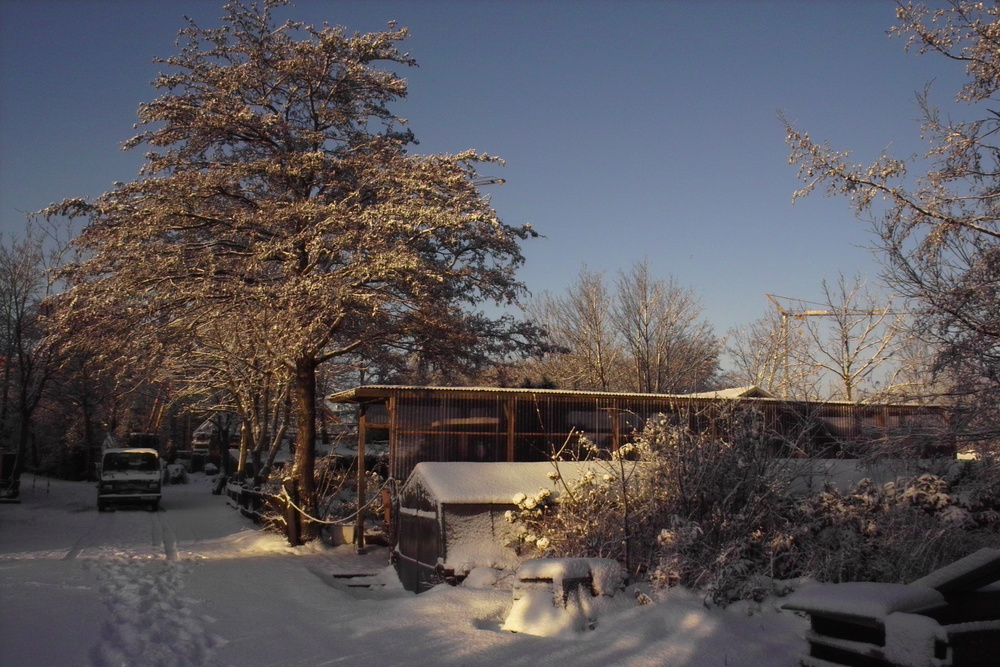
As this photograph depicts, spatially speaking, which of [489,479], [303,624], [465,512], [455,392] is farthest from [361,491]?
[303,624]

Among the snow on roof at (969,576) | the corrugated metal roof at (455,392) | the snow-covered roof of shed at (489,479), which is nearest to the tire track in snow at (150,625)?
the snow-covered roof of shed at (489,479)

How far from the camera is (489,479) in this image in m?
11.8

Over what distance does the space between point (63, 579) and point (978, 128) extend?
13211 mm

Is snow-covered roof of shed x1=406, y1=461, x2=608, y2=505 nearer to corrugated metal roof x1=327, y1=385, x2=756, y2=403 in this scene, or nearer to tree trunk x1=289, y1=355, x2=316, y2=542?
corrugated metal roof x1=327, y1=385, x2=756, y2=403

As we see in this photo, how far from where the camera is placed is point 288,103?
17.7 metres

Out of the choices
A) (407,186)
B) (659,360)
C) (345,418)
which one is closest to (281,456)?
(345,418)

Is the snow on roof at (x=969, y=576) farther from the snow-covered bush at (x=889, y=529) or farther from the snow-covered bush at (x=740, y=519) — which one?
the snow-covered bush at (x=889, y=529)

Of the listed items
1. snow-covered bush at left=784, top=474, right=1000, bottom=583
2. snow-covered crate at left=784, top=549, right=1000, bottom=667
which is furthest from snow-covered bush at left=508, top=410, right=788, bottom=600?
snow-covered crate at left=784, top=549, right=1000, bottom=667

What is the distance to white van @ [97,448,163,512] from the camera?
28.6m

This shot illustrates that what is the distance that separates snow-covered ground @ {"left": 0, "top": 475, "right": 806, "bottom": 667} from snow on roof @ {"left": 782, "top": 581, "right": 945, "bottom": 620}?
1257 millimetres

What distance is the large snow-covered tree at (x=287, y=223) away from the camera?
16.1m

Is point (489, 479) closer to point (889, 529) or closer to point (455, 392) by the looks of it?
point (455, 392)

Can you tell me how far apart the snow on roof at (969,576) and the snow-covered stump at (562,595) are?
3.18 metres

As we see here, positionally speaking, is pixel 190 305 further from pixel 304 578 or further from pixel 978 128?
pixel 978 128
